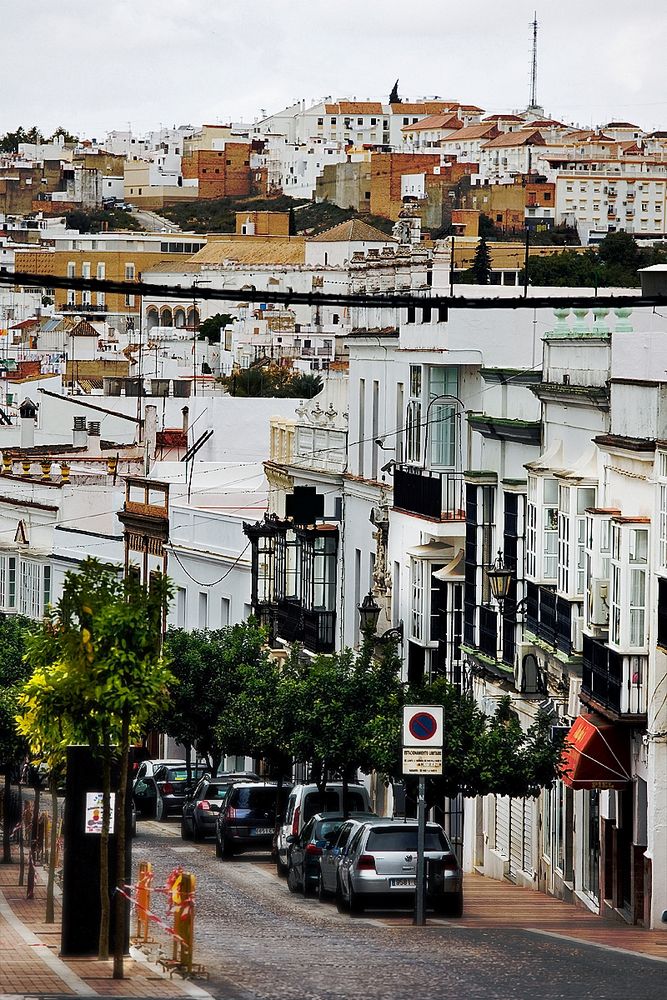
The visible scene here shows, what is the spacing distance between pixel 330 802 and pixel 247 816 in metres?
3.28

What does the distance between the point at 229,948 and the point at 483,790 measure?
6.99 m

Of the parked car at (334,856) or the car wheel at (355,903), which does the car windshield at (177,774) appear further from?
the car wheel at (355,903)

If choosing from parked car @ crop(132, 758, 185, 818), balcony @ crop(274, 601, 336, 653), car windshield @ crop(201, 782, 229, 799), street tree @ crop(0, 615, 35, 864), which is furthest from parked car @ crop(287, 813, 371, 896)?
parked car @ crop(132, 758, 185, 818)

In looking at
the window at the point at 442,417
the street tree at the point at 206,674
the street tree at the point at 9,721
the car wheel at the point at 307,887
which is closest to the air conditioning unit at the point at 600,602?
the car wheel at the point at 307,887

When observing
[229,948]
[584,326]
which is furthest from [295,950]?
[584,326]

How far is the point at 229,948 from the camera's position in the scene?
865 inches

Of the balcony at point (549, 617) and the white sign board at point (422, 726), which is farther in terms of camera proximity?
the balcony at point (549, 617)

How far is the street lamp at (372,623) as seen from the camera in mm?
39469

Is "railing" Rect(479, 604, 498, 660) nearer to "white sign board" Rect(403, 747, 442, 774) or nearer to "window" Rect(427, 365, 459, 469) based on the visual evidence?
"window" Rect(427, 365, 459, 469)

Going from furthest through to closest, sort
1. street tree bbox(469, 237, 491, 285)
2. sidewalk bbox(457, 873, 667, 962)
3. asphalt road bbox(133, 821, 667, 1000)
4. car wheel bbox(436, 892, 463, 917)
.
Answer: street tree bbox(469, 237, 491, 285)
car wheel bbox(436, 892, 463, 917)
sidewalk bbox(457, 873, 667, 962)
asphalt road bbox(133, 821, 667, 1000)

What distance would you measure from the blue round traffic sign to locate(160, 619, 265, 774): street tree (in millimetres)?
18529

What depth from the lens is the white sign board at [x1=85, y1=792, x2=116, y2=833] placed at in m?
20.5

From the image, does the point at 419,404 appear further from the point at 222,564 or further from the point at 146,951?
the point at 146,951

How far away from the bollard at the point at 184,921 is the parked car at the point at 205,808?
61.3ft
